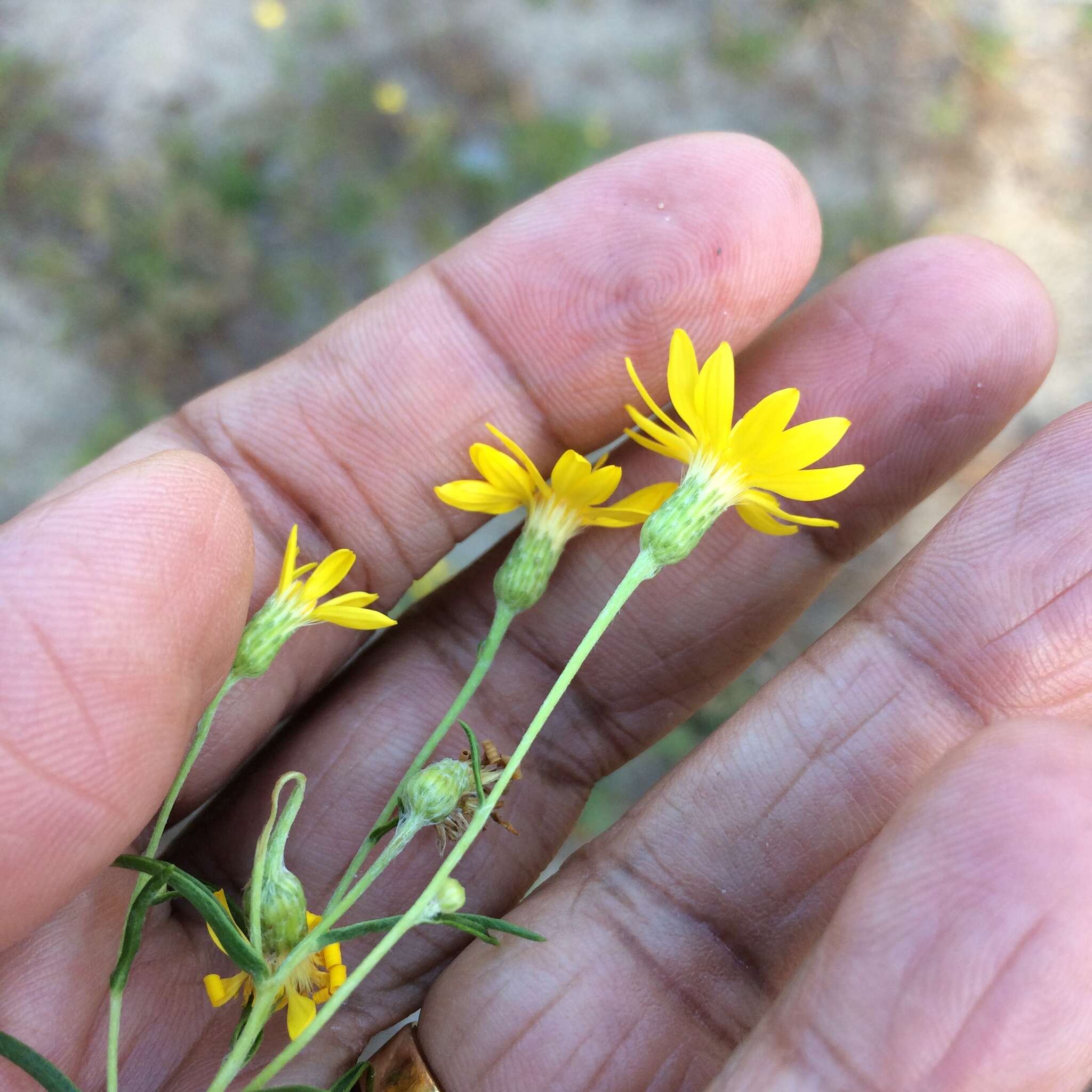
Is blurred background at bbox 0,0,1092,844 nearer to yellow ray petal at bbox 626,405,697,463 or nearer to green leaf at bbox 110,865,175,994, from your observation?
yellow ray petal at bbox 626,405,697,463

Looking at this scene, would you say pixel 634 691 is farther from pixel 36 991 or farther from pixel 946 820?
pixel 36 991

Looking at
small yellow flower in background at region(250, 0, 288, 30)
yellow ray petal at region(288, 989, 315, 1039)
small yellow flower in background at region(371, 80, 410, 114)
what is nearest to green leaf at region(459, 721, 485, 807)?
yellow ray petal at region(288, 989, 315, 1039)

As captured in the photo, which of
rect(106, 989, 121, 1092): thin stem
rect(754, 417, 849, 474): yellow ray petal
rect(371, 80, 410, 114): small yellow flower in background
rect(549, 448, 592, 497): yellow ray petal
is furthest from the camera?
rect(371, 80, 410, 114): small yellow flower in background

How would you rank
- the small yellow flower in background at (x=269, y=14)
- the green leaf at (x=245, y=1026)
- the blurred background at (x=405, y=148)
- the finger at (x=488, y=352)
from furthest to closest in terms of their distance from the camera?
the small yellow flower in background at (x=269, y=14)
the blurred background at (x=405, y=148)
the finger at (x=488, y=352)
the green leaf at (x=245, y=1026)

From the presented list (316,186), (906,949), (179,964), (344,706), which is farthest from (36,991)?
(316,186)

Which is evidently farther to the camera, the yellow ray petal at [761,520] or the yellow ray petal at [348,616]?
the yellow ray petal at [761,520]

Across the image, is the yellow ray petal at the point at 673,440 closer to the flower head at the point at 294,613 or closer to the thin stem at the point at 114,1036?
the flower head at the point at 294,613

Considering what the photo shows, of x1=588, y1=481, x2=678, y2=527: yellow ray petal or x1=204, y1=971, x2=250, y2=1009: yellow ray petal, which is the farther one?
x1=588, y1=481, x2=678, y2=527: yellow ray petal

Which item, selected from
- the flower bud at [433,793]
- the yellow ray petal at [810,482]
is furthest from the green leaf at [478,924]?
the yellow ray petal at [810,482]
